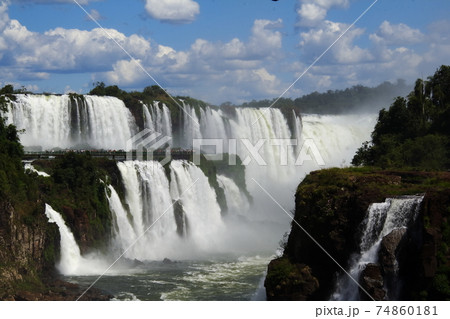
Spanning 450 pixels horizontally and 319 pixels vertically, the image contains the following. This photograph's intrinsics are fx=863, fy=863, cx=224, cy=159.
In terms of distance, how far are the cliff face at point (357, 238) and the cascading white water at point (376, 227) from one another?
1.59ft

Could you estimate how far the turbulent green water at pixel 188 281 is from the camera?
40.6 meters

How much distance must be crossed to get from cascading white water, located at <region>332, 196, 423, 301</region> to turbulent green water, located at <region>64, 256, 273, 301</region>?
253 inches

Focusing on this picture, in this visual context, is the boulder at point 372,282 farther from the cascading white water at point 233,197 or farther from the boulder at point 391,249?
the cascading white water at point 233,197

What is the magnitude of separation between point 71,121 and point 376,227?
134ft

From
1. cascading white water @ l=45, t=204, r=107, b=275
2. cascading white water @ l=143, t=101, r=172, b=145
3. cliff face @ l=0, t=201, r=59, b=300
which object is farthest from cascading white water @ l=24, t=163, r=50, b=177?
cascading white water @ l=143, t=101, r=172, b=145

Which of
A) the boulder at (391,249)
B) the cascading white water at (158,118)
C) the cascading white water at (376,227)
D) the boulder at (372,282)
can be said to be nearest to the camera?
the boulder at (372,282)

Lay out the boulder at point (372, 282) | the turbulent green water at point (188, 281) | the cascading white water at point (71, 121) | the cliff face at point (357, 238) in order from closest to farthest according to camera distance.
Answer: the cliff face at point (357, 238) → the boulder at point (372, 282) → the turbulent green water at point (188, 281) → the cascading white water at point (71, 121)

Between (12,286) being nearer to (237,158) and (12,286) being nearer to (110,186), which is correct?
(110,186)

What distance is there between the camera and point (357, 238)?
30609 millimetres

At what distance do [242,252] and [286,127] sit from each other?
39675mm

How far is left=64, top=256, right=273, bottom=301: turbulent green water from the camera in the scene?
1599 inches

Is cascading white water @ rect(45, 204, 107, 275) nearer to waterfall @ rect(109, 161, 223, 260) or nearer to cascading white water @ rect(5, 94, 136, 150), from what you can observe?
waterfall @ rect(109, 161, 223, 260)

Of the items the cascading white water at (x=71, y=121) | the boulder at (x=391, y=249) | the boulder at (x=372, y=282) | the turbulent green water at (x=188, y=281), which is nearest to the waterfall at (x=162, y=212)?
the turbulent green water at (x=188, y=281)

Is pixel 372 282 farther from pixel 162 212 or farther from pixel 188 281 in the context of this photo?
pixel 162 212
